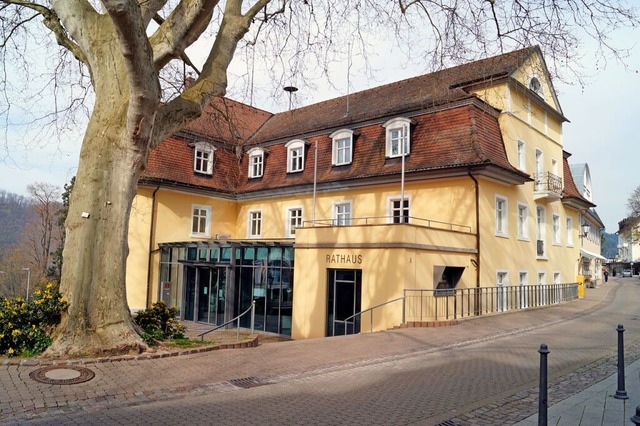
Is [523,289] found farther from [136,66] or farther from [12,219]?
[12,219]

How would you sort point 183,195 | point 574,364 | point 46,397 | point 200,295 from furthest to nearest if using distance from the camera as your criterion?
point 183,195 < point 200,295 < point 574,364 < point 46,397

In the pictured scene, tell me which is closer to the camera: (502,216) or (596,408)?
(596,408)

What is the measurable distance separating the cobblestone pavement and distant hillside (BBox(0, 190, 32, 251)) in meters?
55.1

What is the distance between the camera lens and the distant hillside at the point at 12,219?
2295 inches

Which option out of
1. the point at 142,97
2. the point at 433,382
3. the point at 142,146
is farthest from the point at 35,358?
the point at 433,382

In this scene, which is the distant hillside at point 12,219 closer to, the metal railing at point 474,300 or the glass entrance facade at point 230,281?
the glass entrance facade at point 230,281

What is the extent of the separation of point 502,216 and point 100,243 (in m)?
17.2

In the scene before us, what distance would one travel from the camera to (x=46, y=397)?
635 cm

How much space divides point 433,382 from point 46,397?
5.66 meters

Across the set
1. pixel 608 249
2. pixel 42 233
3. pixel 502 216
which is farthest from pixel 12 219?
pixel 608 249

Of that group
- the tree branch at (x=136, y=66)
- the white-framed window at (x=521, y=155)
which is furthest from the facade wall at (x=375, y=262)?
the tree branch at (x=136, y=66)

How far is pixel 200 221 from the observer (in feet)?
88.2

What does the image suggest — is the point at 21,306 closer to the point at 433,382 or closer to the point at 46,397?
the point at 46,397

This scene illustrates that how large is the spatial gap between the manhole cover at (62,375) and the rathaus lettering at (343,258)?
11.3 meters
